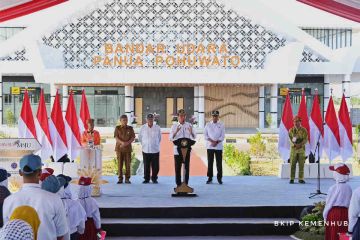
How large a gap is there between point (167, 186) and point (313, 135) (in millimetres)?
3608

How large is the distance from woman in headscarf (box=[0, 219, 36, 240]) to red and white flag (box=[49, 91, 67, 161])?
10678mm

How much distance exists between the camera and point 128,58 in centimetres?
3403

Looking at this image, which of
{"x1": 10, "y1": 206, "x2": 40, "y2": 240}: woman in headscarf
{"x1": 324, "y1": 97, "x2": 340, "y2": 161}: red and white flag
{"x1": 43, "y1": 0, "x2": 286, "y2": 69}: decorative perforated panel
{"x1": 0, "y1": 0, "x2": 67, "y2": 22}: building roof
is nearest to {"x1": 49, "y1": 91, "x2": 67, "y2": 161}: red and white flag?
{"x1": 0, "y1": 0, "x2": 67, "y2": 22}: building roof

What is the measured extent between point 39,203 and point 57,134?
9.88 m

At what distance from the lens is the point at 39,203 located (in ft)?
15.0

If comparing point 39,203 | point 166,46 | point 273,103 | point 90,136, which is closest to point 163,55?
point 166,46

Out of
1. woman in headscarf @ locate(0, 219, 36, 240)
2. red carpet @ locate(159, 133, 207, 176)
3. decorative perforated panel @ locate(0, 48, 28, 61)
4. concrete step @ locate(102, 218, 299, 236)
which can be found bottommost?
concrete step @ locate(102, 218, 299, 236)

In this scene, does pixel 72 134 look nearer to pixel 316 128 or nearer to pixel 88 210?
pixel 316 128

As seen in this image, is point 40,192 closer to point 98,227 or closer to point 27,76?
point 98,227

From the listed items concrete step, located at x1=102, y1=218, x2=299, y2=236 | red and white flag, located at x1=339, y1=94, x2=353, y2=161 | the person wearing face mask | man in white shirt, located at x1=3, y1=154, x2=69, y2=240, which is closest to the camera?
man in white shirt, located at x1=3, y1=154, x2=69, y2=240

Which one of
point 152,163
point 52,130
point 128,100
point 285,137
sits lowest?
point 152,163

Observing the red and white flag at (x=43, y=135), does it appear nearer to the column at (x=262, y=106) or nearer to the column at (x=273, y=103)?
the column at (x=273, y=103)

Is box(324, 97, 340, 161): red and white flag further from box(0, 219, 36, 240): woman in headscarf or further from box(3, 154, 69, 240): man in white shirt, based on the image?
box(0, 219, 36, 240): woman in headscarf

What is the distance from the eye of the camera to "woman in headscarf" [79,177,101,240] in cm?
771
